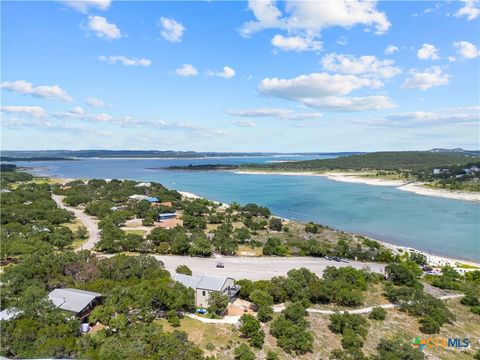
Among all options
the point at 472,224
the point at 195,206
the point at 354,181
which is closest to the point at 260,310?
the point at 195,206

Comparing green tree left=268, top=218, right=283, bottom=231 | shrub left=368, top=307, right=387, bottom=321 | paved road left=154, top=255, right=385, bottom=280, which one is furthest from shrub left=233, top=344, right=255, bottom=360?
green tree left=268, top=218, right=283, bottom=231

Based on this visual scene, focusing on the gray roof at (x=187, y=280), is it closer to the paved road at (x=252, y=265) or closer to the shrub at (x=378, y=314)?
the paved road at (x=252, y=265)

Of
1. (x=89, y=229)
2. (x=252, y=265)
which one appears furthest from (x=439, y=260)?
(x=89, y=229)

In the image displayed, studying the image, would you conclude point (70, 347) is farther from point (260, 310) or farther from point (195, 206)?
point (195, 206)

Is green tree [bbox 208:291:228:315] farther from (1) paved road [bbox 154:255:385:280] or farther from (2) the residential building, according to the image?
(2) the residential building

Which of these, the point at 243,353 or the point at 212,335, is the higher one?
the point at 243,353

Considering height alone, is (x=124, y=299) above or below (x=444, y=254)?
above

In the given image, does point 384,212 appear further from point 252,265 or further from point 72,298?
point 72,298
